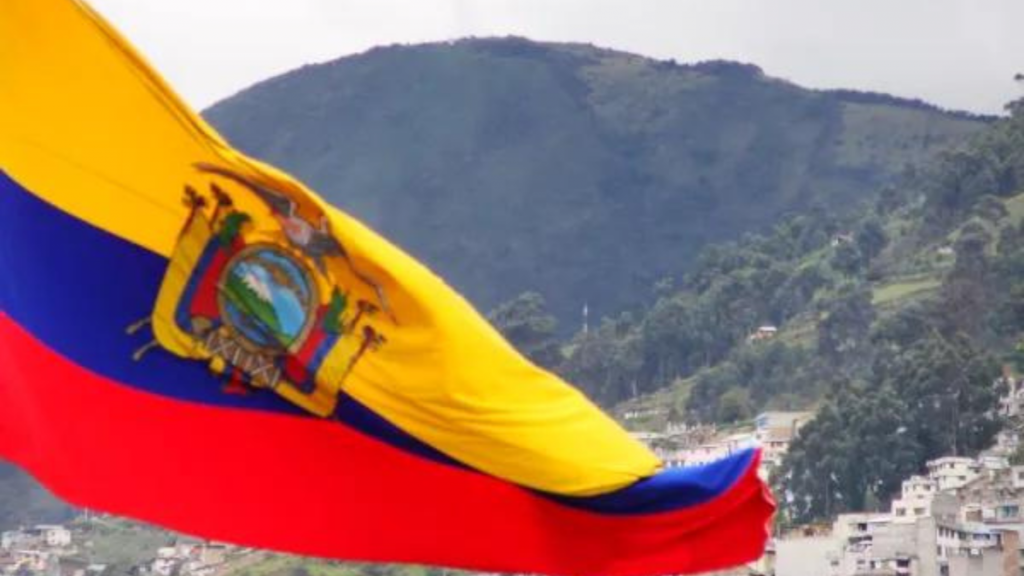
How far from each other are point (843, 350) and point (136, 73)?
10699 cm

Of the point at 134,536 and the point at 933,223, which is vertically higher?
Result: the point at 933,223

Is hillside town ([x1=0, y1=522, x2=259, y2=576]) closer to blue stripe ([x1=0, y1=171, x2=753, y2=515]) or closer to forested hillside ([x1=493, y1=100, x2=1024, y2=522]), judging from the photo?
forested hillside ([x1=493, y1=100, x2=1024, y2=522])

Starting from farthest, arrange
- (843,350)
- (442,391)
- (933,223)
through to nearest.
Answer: (933,223) < (843,350) < (442,391)

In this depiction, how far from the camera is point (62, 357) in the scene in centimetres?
1545

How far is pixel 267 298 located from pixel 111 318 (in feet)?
2.18

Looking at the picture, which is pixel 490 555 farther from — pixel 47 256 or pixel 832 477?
pixel 832 477

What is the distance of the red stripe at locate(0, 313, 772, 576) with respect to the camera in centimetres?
1516

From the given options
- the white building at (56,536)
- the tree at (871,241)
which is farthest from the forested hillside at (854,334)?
the white building at (56,536)

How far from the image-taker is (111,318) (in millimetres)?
15359

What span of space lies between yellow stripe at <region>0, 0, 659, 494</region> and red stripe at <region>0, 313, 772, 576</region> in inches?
8.0

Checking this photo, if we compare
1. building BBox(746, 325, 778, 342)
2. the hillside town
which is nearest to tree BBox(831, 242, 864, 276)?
building BBox(746, 325, 778, 342)

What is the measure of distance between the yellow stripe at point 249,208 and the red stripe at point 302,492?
0.66 feet

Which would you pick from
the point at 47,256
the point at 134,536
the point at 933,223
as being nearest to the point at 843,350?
the point at 933,223

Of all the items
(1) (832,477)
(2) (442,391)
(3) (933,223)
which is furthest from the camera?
(3) (933,223)
